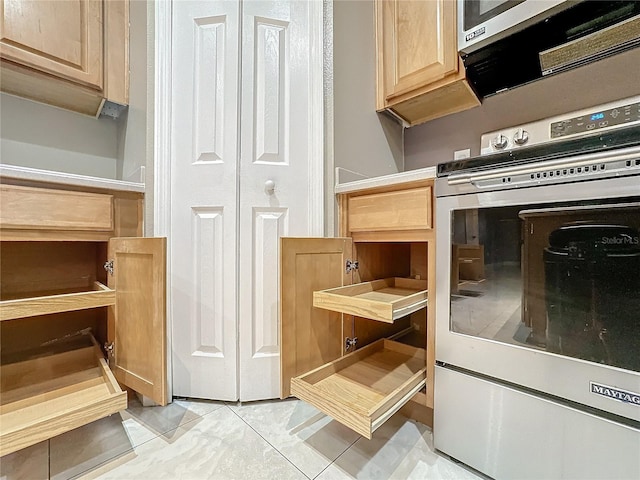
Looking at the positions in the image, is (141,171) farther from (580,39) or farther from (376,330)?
(580,39)

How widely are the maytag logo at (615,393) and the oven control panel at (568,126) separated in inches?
28.1

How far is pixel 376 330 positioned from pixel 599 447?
0.84 m

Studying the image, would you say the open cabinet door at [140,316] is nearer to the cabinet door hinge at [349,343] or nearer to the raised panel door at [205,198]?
the raised panel door at [205,198]

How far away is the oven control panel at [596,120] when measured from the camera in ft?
3.42

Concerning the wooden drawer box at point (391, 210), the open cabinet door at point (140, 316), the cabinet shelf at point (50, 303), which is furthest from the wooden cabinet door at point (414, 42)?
the cabinet shelf at point (50, 303)

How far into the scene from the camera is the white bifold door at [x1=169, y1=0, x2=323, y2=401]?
4.06ft

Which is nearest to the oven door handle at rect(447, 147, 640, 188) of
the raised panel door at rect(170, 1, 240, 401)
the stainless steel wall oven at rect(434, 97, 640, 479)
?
the stainless steel wall oven at rect(434, 97, 640, 479)

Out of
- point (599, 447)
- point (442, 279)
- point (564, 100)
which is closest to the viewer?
point (599, 447)

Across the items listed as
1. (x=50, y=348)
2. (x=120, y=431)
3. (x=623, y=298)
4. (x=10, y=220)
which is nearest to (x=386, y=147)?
(x=623, y=298)

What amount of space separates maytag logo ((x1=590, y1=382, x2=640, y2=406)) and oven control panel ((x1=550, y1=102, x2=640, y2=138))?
3.15 feet

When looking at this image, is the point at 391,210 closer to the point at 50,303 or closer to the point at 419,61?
the point at 419,61

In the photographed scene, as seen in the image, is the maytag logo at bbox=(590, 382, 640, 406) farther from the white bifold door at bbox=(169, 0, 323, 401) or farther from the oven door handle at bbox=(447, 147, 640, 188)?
the white bifold door at bbox=(169, 0, 323, 401)

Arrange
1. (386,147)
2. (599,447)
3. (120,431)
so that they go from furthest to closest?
(386,147) → (120,431) → (599,447)

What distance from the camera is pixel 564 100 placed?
1210mm
